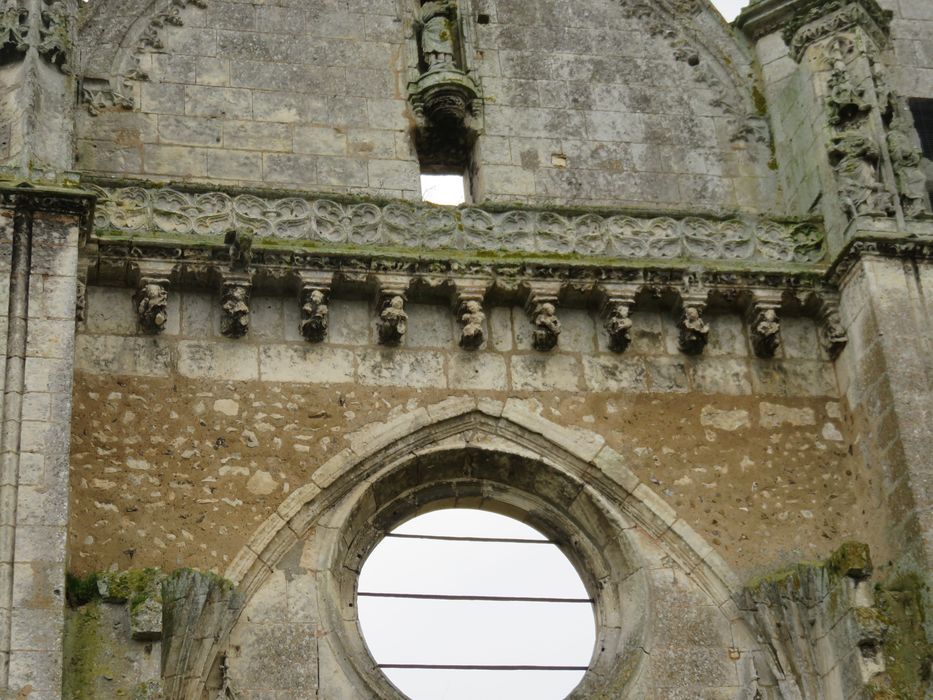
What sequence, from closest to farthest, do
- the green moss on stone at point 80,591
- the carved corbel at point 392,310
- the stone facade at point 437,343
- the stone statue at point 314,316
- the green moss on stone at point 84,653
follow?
the green moss on stone at point 84,653, the green moss on stone at point 80,591, the stone facade at point 437,343, the stone statue at point 314,316, the carved corbel at point 392,310

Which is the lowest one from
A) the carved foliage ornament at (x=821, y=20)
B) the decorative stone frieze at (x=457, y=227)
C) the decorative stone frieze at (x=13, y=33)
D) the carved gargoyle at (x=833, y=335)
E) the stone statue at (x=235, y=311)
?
the carved gargoyle at (x=833, y=335)

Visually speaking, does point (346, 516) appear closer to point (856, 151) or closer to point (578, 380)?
point (578, 380)

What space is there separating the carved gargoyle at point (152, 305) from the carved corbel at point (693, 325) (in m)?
3.67

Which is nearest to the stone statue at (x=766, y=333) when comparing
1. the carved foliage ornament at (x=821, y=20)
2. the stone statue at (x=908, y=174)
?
the stone statue at (x=908, y=174)

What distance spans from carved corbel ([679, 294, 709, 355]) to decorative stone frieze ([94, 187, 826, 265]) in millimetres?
421

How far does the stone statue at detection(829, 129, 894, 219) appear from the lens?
1567 centimetres

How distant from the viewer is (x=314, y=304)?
1488 cm

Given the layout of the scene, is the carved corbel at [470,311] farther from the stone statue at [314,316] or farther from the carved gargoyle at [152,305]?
the carved gargoyle at [152,305]

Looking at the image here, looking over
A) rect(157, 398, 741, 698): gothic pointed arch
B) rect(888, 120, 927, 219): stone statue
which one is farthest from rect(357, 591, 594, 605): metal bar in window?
rect(888, 120, 927, 219): stone statue

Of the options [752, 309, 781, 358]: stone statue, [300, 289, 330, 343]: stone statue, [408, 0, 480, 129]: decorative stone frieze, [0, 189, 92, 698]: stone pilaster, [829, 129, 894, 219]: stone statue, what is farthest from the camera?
[408, 0, 480, 129]: decorative stone frieze

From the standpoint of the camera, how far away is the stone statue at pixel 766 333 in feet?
50.8

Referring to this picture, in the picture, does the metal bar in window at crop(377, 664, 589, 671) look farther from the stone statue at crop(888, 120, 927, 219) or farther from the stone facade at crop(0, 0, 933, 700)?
the stone statue at crop(888, 120, 927, 219)

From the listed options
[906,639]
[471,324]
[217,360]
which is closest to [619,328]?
[471,324]

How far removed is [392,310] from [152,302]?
1.65 m
